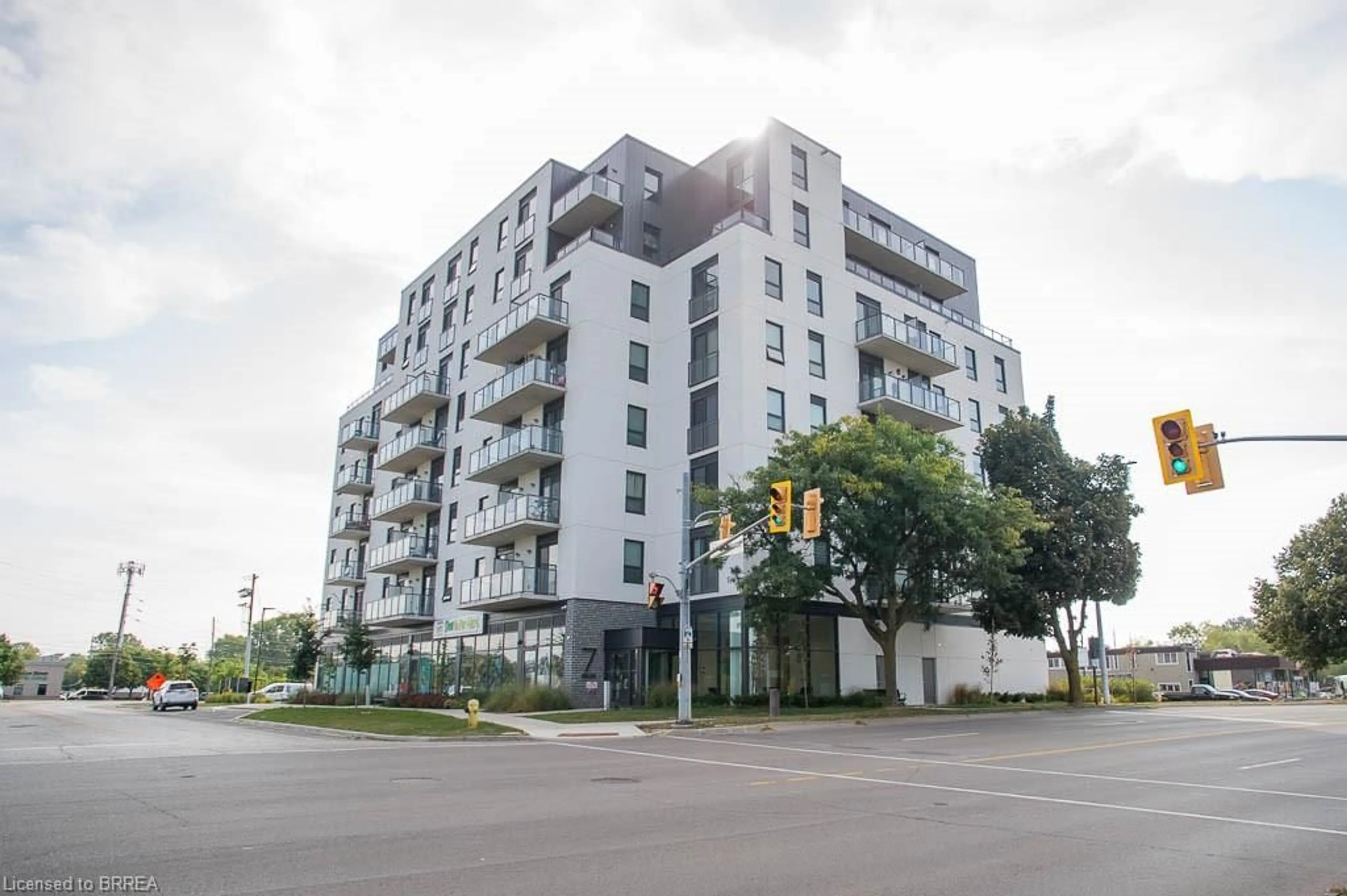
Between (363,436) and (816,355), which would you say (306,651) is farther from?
(816,355)

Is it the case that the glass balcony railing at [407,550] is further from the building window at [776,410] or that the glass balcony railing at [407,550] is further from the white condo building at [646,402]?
the building window at [776,410]

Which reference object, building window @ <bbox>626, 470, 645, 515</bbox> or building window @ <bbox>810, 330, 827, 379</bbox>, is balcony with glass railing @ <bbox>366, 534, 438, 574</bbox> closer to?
building window @ <bbox>626, 470, 645, 515</bbox>

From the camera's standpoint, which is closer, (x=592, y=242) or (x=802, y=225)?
(x=592, y=242)

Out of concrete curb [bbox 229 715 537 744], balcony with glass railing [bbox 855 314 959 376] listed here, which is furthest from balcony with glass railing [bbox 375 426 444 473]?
concrete curb [bbox 229 715 537 744]

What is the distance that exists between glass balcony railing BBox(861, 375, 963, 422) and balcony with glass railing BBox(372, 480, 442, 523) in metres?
24.6

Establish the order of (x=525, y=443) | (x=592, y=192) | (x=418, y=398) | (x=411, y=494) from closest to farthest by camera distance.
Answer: (x=525, y=443) → (x=592, y=192) → (x=411, y=494) → (x=418, y=398)

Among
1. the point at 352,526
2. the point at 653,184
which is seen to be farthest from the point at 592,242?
the point at 352,526

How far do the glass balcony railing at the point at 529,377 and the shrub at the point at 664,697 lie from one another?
14.2 meters

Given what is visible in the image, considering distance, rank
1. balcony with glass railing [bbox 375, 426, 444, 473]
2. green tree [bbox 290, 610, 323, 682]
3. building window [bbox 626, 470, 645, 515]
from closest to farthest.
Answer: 1. building window [bbox 626, 470, 645, 515]
2. green tree [bbox 290, 610, 323, 682]
3. balcony with glass railing [bbox 375, 426, 444, 473]

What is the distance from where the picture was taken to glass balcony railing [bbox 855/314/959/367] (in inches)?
1684

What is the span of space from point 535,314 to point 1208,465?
101 feet

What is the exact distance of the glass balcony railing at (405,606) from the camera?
4866 centimetres

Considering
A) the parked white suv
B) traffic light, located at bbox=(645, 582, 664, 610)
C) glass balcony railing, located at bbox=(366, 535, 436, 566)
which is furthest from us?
glass balcony railing, located at bbox=(366, 535, 436, 566)

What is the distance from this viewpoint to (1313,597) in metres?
53.9
